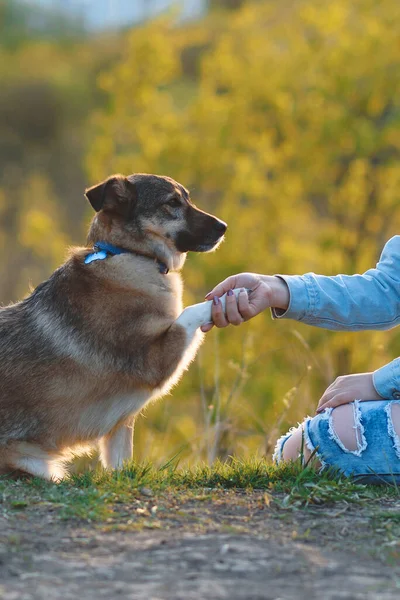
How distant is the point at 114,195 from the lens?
4180mm

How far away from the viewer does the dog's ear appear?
411cm

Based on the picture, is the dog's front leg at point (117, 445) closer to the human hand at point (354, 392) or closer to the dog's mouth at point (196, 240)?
the dog's mouth at point (196, 240)

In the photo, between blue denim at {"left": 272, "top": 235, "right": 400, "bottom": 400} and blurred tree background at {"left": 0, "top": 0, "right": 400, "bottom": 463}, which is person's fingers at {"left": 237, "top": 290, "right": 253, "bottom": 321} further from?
blurred tree background at {"left": 0, "top": 0, "right": 400, "bottom": 463}

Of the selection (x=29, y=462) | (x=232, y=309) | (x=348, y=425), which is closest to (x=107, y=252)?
(x=232, y=309)

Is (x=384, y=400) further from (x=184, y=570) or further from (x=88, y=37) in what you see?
(x=88, y=37)

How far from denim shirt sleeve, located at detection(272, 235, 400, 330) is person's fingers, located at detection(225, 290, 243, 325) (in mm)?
209

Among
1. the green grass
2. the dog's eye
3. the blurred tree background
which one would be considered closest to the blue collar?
the dog's eye

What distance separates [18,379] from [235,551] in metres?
1.72

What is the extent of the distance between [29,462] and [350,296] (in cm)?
161

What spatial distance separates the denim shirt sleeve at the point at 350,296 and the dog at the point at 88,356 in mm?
515

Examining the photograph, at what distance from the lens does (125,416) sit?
155 inches

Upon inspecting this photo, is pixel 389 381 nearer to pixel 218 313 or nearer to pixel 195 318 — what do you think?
pixel 218 313

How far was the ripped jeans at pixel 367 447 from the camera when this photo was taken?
10.7 ft

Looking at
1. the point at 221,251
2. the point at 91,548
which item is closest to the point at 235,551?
the point at 91,548
